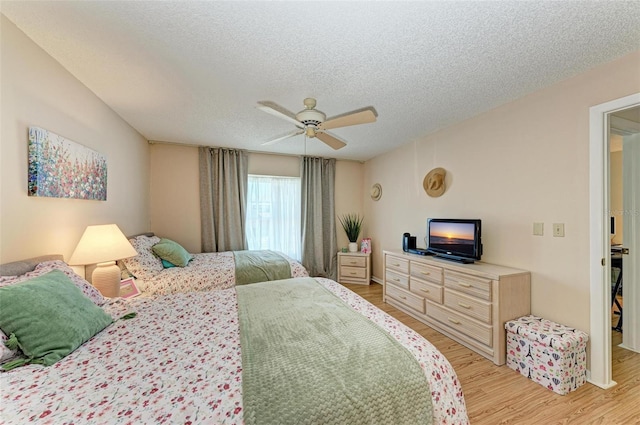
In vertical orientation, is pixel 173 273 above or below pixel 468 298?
above

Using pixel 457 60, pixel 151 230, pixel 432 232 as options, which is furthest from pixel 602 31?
pixel 151 230

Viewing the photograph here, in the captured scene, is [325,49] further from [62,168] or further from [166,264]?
[166,264]

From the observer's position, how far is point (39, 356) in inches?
40.3

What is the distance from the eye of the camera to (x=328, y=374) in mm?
953

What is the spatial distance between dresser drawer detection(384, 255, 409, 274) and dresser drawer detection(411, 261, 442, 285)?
12cm

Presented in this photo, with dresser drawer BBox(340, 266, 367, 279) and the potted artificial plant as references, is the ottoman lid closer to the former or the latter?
dresser drawer BBox(340, 266, 367, 279)

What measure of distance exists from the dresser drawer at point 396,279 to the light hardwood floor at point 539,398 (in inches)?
42.1

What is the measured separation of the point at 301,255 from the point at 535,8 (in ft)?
13.4

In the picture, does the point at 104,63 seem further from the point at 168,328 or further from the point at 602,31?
the point at 602,31

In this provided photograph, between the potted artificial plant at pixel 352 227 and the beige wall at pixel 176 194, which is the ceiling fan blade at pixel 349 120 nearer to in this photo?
the beige wall at pixel 176 194

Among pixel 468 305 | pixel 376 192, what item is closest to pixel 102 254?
pixel 468 305

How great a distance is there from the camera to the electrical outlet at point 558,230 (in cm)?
205

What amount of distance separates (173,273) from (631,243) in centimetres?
447

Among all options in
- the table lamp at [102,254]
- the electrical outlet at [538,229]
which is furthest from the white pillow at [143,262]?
the electrical outlet at [538,229]
